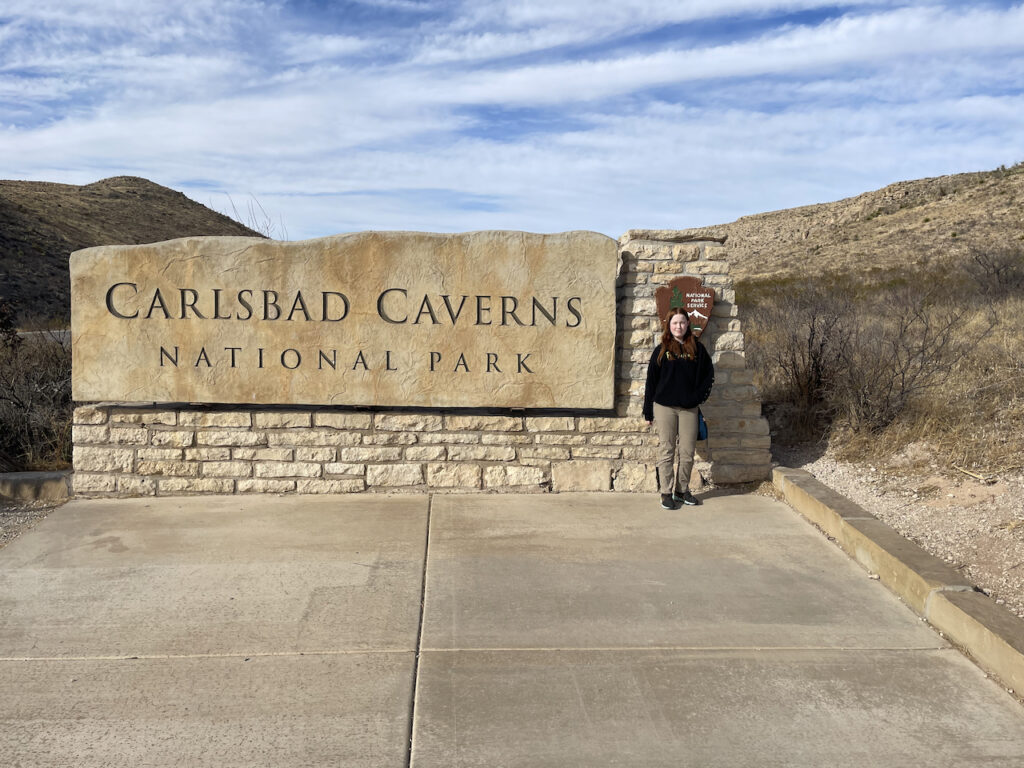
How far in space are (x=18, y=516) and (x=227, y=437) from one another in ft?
5.55

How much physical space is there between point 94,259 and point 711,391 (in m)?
5.42

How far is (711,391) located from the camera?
717 centimetres

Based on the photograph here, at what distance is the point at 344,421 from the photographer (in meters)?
6.86

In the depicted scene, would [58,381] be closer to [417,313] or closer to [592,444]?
[417,313]

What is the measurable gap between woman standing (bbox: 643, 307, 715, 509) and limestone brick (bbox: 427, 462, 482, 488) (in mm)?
1561

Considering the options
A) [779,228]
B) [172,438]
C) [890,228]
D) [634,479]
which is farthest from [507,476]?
[779,228]

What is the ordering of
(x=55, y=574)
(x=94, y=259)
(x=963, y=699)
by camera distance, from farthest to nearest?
(x=94, y=259)
(x=55, y=574)
(x=963, y=699)

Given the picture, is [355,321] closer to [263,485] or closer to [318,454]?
[318,454]

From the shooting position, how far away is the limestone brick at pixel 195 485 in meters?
6.82

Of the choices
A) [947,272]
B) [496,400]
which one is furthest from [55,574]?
[947,272]

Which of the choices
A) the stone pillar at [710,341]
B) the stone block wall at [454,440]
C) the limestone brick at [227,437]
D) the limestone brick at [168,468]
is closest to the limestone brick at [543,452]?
the stone block wall at [454,440]

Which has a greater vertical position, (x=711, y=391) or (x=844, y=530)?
(x=711, y=391)

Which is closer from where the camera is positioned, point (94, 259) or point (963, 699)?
point (963, 699)

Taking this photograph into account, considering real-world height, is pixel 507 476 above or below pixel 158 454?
below
